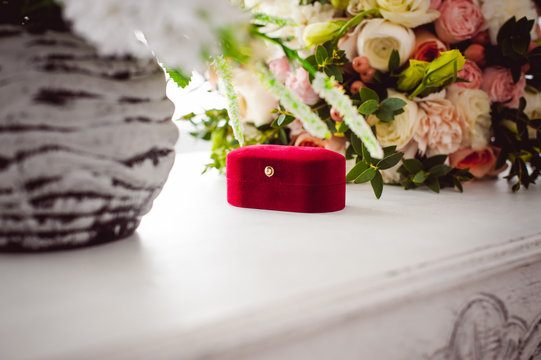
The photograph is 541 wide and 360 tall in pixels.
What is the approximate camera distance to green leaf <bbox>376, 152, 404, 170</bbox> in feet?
2.11

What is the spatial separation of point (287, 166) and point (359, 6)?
0.32 meters

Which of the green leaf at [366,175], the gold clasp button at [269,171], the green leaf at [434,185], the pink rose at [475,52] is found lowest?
the green leaf at [434,185]

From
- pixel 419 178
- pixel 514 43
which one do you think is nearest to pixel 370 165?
pixel 419 178

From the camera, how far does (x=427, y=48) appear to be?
2.43ft

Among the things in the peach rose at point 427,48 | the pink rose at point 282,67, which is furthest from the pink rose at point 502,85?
the pink rose at point 282,67

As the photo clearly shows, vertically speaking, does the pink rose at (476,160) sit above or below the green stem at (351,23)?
below

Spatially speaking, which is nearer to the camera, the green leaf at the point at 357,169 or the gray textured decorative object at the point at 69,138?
the gray textured decorative object at the point at 69,138

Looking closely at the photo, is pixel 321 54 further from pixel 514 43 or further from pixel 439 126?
pixel 514 43

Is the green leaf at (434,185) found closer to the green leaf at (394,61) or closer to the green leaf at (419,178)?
the green leaf at (419,178)

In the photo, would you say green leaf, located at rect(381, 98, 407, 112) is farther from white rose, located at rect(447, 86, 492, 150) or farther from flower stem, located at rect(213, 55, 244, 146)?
flower stem, located at rect(213, 55, 244, 146)

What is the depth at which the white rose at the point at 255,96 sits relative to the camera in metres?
0.81

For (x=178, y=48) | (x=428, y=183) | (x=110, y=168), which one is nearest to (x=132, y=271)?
(x=110, y=168)

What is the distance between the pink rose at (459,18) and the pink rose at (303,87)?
0.23m

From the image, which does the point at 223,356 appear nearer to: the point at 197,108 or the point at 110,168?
the point at 110,168
